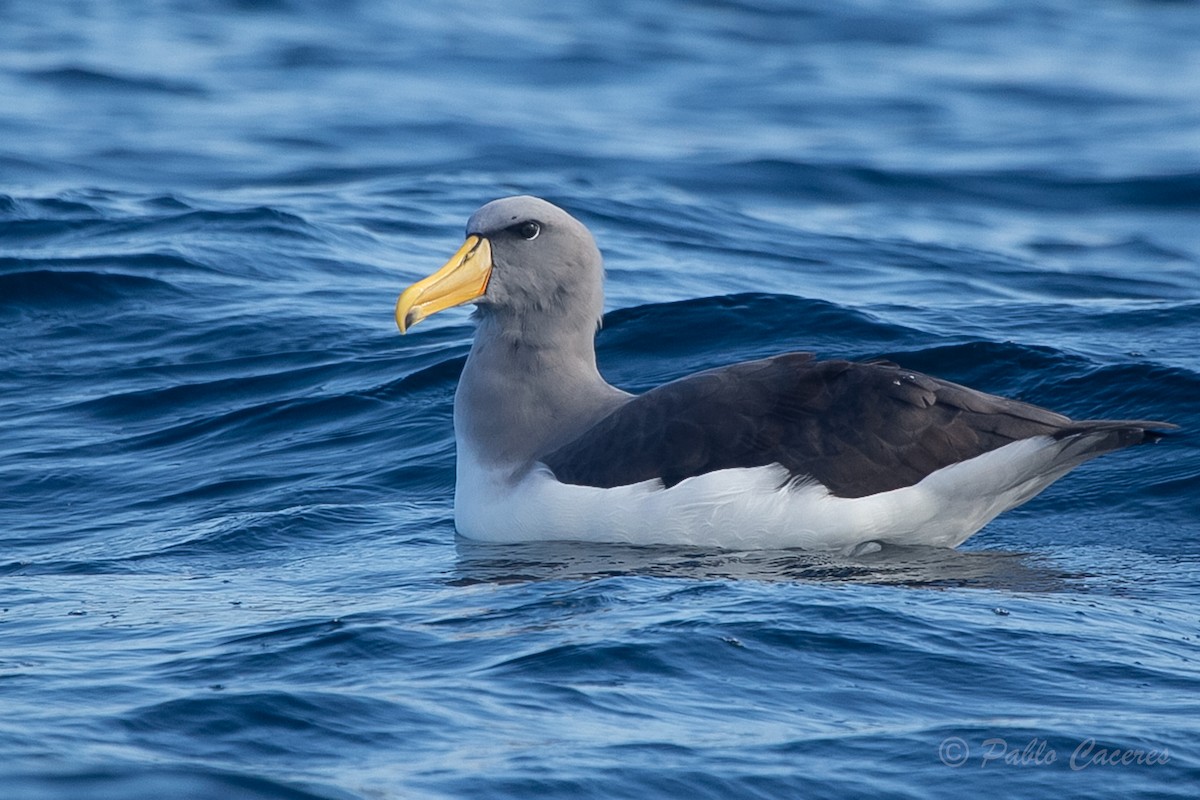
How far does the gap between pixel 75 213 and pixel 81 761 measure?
11322 millimetres

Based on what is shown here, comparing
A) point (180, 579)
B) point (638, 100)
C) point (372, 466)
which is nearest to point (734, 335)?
point (372, 466)

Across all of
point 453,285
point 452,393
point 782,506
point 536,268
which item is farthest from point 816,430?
point 452,393

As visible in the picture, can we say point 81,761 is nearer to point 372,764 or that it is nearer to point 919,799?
point 372,764

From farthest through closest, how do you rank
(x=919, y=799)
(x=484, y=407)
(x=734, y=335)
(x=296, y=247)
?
(x=296, y=247) → (x=734, y=335) → (x=484, y=407) → (x=919, y=799)

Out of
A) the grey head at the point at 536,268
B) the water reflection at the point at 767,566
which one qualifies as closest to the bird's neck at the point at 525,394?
the grey head at the point at 536,268

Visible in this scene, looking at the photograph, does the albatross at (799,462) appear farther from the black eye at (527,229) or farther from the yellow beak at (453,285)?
the black eye at (527,229)

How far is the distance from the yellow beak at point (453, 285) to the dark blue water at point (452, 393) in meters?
1.14

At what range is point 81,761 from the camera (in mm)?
5301

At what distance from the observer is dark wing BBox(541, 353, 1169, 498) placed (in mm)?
7848

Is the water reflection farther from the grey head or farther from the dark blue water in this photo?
the grey head

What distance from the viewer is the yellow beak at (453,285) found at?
28.3ft

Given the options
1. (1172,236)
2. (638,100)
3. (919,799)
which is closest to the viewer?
(919,799)

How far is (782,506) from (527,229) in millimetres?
2058

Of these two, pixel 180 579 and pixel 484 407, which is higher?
pixel 484 407
